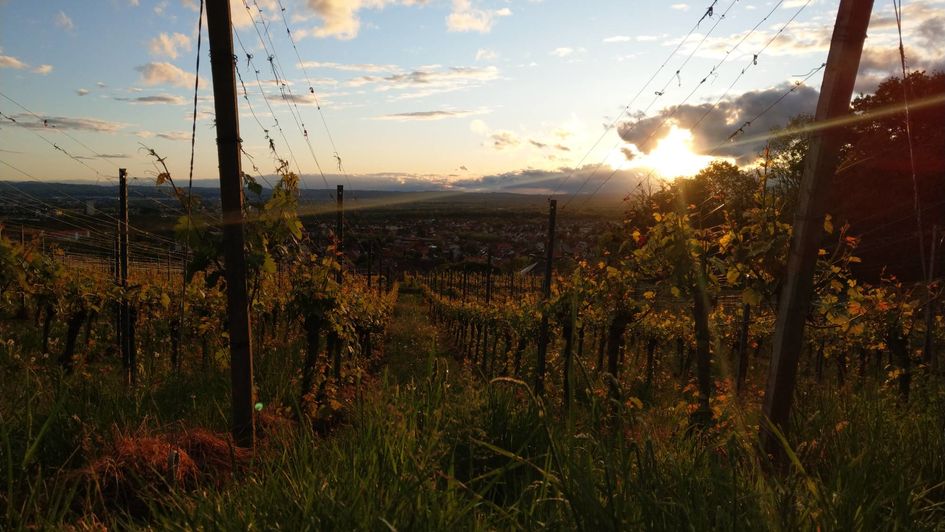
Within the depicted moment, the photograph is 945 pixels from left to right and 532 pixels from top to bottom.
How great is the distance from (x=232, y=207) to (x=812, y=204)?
3670mm

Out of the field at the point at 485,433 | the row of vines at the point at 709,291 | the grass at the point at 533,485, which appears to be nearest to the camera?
the grass at the point at 533,485

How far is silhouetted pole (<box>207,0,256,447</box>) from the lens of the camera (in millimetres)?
4023

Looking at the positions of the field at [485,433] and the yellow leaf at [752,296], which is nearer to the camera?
the field at [485,433]

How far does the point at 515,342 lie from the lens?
55.4 ft

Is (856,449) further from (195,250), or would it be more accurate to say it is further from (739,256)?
(195,250)

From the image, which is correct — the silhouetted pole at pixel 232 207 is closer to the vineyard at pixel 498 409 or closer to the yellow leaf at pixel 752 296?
the vineyard at pixel 498 409

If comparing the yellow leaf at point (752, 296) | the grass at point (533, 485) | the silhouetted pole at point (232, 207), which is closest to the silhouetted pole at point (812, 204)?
the grass at point (533, 485)

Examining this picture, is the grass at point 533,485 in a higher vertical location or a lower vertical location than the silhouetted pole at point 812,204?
lower

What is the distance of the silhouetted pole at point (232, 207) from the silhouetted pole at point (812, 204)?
331 centimetres

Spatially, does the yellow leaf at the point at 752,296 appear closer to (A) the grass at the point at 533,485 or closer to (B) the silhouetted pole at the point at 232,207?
(A) the grass at the point at 533,485

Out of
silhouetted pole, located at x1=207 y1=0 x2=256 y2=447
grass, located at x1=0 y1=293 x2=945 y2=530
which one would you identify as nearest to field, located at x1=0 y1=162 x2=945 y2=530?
grass, located at x1=0 y1=293 x2=945 y2=530

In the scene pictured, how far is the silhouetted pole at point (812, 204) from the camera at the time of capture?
3152mm

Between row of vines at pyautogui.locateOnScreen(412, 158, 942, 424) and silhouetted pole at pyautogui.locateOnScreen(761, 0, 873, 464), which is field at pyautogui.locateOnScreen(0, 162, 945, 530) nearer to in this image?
row of vines at pyautogui.locateOnScreen(412, 158, 942, 424)

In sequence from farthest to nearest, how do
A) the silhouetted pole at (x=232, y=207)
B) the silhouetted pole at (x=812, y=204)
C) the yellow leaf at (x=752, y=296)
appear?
the yellow leaf at (x=752, y=296)
the silhouetted pole at (x=232, y=207)
the silhouetted pole at (x=812, y=204)
